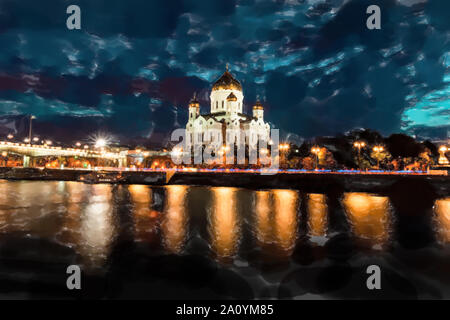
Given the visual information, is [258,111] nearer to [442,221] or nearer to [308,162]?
[308,162]

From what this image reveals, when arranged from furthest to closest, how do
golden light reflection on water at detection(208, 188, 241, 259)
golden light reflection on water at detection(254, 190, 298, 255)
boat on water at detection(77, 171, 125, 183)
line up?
boat on water at detection(77, 171, 125, 183) < golden light reflection on water at detection(254, 190, 298, 255) < golden light reflection on water at detection(208, 188, 241, 259)

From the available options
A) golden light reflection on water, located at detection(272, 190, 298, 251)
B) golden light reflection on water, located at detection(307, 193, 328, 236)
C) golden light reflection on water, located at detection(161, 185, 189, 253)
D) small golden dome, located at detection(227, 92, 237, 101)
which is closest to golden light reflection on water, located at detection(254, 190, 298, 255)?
golden light reflection on water, located at detection(272, 190, 298, 251)

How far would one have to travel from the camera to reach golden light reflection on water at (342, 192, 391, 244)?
16.6 metres

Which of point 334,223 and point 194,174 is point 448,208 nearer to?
point 334,223

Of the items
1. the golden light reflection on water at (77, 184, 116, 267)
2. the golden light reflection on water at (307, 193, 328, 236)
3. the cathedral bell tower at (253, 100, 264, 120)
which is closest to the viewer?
the golden light reflection on water at (77, 184, 116, 267)

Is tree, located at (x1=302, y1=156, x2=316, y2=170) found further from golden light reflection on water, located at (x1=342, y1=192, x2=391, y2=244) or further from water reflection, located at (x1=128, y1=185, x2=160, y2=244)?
water reflection, located at (x1=128, y1=185, x2=160, y2=244)

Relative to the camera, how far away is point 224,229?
58.3 feet

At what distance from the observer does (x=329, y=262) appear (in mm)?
11672

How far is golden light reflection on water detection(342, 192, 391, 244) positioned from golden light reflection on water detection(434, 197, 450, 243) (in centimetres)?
275

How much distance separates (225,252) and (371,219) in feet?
44.2

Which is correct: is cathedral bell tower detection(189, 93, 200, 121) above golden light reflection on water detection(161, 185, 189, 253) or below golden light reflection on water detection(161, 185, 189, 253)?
above

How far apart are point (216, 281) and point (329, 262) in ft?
16.1
